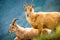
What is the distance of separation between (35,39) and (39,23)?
0.22 m

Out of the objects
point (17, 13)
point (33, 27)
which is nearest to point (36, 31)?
point (33, 27)

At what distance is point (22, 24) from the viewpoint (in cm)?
332

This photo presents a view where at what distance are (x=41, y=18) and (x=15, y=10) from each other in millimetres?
380

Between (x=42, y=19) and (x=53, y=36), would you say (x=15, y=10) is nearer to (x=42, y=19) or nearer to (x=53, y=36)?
(x=42, y=19)

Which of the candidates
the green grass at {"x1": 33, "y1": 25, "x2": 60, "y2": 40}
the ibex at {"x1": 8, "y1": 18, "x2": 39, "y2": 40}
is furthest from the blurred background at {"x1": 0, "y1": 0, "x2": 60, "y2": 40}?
the green grass at {"x1": 33, "y1": 25, "x2": 60, "y2": 40}

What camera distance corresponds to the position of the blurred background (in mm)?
3326

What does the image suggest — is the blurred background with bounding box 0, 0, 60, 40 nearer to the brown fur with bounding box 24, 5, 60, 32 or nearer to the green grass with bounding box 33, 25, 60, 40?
the brown fur with bounding box 24, 5, 60, 32

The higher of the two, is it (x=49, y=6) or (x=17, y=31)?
(x=49, y=6)

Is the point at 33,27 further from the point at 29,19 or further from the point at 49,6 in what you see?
the point at 49,6

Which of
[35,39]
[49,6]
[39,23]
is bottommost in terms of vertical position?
[35,39]

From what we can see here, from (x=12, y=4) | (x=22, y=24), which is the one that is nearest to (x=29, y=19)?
(x=22, y=24)

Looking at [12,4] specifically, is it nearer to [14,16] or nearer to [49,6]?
[14,16]

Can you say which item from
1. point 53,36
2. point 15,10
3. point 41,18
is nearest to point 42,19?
point 41,18

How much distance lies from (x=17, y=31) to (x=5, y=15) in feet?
0.93
